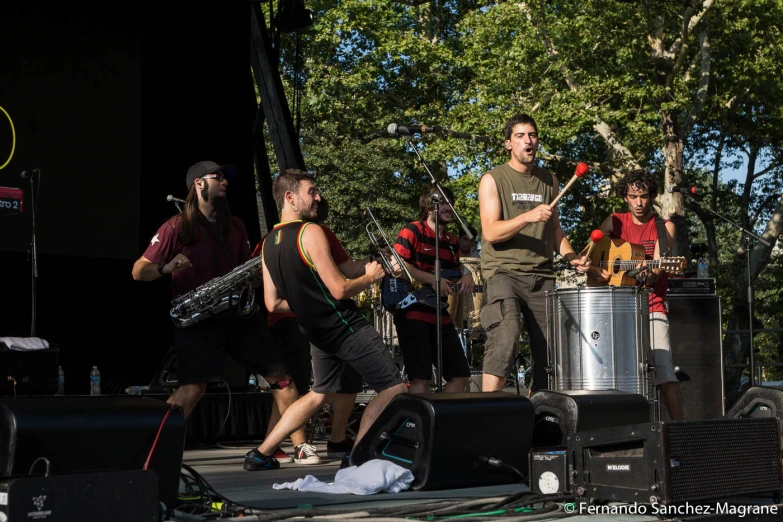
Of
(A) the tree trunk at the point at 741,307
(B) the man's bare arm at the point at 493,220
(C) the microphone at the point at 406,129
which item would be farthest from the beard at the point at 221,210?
(A) the tree trunk at the point at 741,307

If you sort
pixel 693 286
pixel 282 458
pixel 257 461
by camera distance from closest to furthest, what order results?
pixel 257 461 < pixel 282 458 < pixel 693 286

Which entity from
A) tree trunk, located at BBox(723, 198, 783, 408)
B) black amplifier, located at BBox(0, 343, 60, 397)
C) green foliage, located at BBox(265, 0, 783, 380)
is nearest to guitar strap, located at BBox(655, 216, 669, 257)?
black amplifier, located at BBox(0, 343, 60, 397)

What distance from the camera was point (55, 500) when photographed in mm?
2971

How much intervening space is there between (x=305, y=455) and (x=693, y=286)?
4.20 m

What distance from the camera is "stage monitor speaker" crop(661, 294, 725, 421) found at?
870cm

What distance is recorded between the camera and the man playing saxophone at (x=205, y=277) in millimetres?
6090

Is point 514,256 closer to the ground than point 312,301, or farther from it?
farther from it

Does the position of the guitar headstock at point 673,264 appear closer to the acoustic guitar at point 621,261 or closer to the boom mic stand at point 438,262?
the acoustic guitar at point 621,261

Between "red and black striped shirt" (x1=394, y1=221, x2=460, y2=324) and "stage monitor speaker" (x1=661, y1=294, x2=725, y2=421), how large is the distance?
2546mm

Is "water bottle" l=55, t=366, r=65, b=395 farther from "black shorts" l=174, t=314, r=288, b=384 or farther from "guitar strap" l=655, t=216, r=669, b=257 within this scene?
"guitar strap" l=655, t=216, r=669, b=257

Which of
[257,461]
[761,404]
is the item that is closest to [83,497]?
[257,461]

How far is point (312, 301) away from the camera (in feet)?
18.1

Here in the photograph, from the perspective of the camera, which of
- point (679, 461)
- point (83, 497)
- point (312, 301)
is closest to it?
point (83, 497)

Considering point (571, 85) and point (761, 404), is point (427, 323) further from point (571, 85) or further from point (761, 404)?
point (571, 85)
